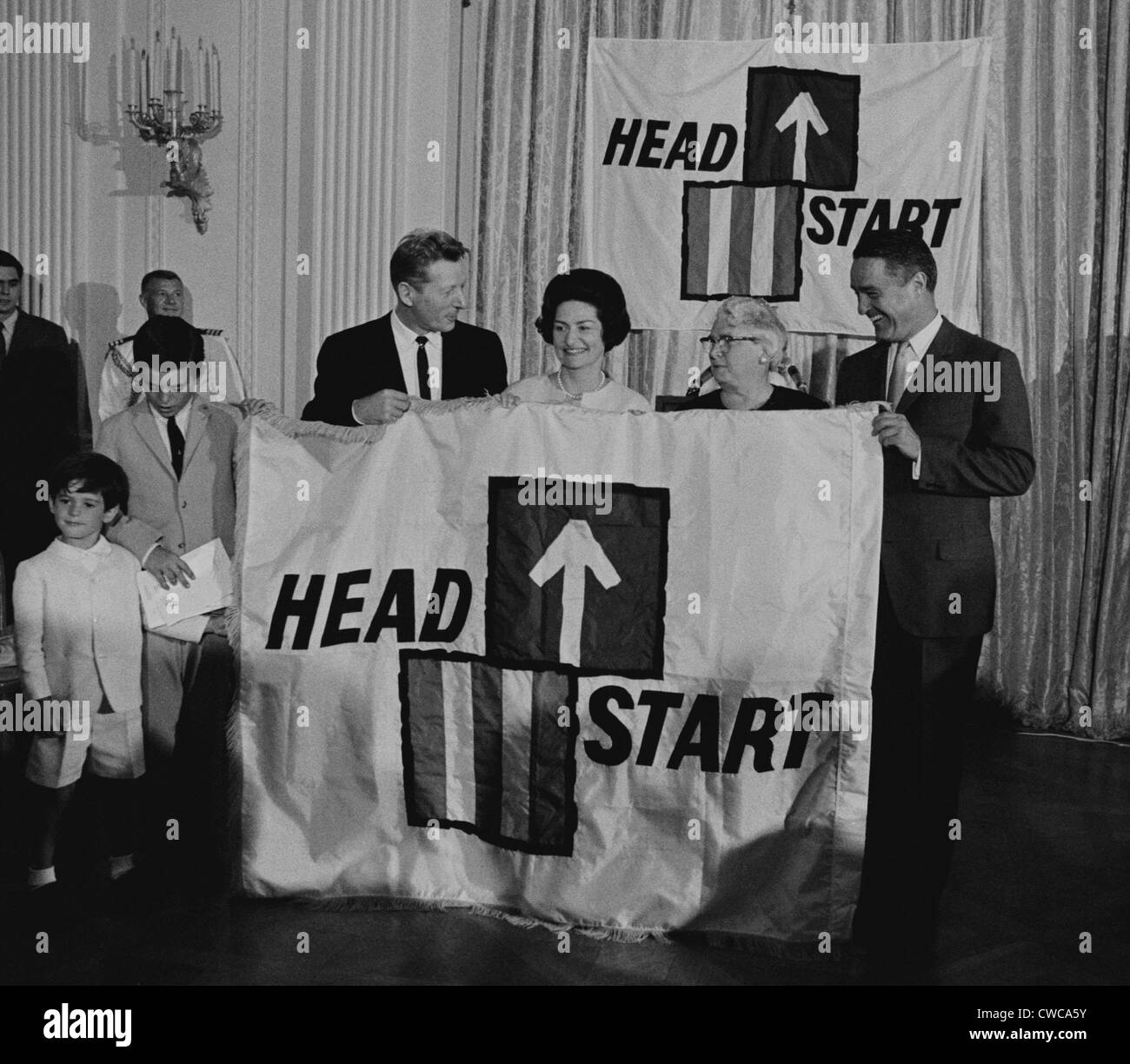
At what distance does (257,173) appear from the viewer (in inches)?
217

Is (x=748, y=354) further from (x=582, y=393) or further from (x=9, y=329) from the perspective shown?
(x=9, y=329)

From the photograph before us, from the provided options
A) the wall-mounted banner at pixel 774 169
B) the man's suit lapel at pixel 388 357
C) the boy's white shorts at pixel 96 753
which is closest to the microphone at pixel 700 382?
the wall-mounted banner at pixel 774 169

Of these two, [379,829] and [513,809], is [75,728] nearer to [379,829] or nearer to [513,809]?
[379,829]

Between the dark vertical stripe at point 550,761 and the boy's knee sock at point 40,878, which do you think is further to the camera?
the boy's knee sock at point 40,878

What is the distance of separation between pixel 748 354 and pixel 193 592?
1472 millimetres

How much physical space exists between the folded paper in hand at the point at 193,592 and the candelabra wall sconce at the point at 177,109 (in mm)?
2560

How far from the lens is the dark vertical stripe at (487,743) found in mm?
3092

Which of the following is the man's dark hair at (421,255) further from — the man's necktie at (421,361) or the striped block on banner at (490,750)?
the striped block on banner at (490,750)

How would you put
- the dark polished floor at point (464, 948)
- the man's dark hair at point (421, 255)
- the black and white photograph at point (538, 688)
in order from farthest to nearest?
1. the man's dark hair at point (421, 255)
2. the black and white photograph at point (538, 688)
3. the dark polished floor at point (464, 948)

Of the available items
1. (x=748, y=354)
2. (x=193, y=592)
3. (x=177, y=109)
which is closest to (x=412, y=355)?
(x=193, y=592)
